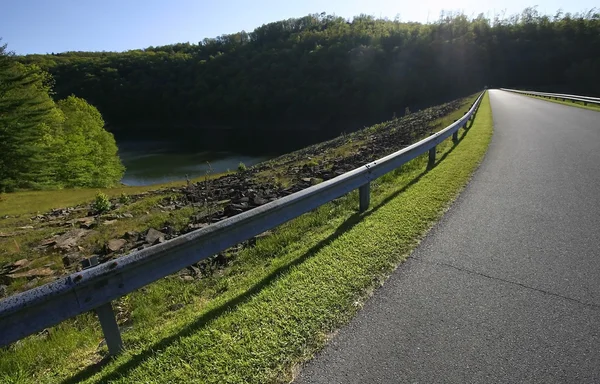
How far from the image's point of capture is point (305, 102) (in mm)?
102688

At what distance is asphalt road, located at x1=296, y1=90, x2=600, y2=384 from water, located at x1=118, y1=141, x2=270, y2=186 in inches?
1396

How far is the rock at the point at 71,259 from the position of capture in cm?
651

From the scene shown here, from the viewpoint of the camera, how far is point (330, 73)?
109 m

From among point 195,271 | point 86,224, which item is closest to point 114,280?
point 195,271

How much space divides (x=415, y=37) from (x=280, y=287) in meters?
118

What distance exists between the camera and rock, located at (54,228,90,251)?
7.80m

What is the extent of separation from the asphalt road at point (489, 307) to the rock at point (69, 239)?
7.72 meters

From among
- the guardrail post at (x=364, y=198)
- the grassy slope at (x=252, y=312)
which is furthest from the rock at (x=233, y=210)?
the guardrail post at (x=364, y=198)

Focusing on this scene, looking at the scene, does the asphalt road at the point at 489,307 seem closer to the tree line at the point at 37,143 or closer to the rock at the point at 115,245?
the rock at the point at 115,245

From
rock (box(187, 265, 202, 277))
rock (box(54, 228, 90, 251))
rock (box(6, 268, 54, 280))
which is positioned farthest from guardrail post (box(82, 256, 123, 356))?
rock (box(54, 228, 90, 251))

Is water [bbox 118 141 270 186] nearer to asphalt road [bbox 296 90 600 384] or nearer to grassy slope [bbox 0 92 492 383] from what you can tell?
grassy slope [bbox 0 92 492 383]

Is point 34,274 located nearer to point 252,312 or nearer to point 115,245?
point 115,245

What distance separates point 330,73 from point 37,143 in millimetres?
92027

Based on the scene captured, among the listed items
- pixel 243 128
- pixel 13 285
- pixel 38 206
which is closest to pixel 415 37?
pixel 243 128
